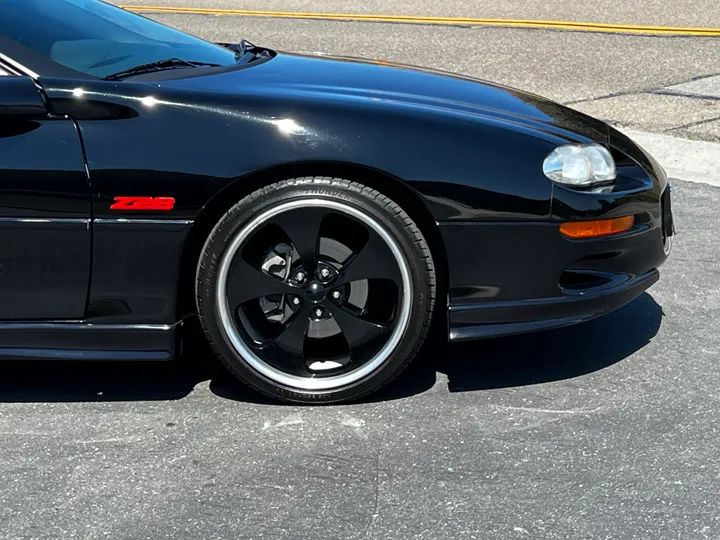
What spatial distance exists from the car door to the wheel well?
32cm

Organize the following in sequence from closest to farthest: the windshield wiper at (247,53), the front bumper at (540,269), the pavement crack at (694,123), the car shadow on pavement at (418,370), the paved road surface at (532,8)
Answer: the front bumper at (540,269) → the car shadow on pavement at (418,370) → the windshield wiper at (247,53) → the pavement crack at (694,123) → the paved road surface at (532,8)

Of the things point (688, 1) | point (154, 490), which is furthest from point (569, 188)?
point (688, 1)

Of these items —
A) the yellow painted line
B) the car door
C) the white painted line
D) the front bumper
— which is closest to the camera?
the car door

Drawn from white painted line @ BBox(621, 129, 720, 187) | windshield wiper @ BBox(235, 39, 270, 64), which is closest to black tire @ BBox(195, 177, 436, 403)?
windshield wiper @ BBox(235, 39, 270, 64)

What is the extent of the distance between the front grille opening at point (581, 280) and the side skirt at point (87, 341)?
1.30m

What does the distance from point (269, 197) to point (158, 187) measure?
348 mm

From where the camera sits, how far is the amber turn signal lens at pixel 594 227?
338 centimetres

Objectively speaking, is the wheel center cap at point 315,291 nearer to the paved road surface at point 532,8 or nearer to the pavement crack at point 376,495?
the pavement crack at point 376,495

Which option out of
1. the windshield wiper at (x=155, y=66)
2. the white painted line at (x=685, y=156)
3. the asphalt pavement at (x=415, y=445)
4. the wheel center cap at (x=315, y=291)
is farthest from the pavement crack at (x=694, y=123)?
the wheel center cap at (x=315, y=291)

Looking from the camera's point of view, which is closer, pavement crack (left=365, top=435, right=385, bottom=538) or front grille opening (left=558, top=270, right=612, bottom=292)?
pavement crack (left=365, top=435, right=385, bottom=538)

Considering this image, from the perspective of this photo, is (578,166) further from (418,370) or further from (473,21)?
(473,21)

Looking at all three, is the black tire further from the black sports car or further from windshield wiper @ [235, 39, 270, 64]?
windshield wiper @ [235, 39, 270, 64]

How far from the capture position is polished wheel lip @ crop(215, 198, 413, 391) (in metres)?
3.29

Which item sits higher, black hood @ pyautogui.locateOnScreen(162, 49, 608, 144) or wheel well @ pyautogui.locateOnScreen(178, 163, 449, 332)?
black hood @ pyautogui.locateOnScreen(162, 49, 608, 144)
